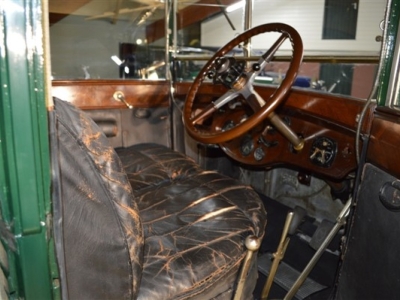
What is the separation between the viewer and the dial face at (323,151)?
5.08 ft

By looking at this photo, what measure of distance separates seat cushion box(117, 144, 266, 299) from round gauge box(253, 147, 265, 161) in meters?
0.47

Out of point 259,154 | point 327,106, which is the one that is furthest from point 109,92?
point 327,106

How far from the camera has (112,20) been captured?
8.18 ft

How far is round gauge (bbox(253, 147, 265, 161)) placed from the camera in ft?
6.35

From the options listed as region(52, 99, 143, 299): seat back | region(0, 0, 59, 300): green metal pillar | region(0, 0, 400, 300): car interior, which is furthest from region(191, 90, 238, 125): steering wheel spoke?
region(0, 0, 59, 300): green metal pillar

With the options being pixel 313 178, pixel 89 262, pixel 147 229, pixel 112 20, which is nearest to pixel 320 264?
pixel 313 178

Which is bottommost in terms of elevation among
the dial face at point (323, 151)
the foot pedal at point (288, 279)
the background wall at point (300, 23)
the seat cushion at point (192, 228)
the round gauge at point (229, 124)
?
the foot pedal at point (288, 279)

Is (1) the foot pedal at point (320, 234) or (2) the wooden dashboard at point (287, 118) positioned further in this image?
(1) the foot pedal at point (320, 234)

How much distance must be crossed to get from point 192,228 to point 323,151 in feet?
2.67

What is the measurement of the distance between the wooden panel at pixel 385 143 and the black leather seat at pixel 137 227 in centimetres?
44

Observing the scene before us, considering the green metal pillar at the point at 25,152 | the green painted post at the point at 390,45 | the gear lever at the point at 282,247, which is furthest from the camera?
the gear lever at the point at 282,247

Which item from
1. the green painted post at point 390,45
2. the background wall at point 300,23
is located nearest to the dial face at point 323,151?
the green painted post at point 390,45

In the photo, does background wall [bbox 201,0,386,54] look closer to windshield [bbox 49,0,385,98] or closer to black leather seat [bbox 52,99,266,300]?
windshield [bbox 49,0,385,98]

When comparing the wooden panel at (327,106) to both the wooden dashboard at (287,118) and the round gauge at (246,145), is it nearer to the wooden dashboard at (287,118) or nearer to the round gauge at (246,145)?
the wooden dashboard at (287,118)
